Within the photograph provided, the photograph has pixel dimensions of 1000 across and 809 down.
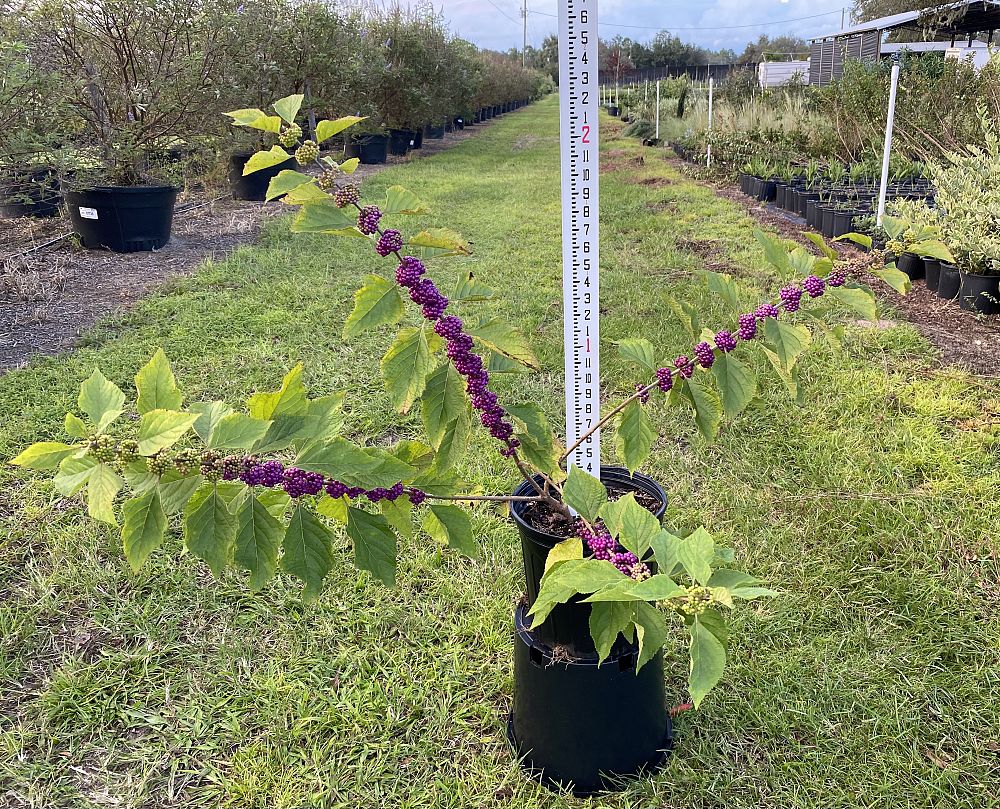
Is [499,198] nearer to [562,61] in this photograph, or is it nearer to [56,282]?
[56,282]

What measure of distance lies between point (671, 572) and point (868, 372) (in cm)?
319

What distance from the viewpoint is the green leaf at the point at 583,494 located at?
1.32 meters

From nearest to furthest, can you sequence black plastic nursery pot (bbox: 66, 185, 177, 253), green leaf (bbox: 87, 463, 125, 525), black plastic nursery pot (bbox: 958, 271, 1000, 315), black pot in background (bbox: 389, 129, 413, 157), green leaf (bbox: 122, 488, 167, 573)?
green leaf (bbox: 87, 463, 125, 525) → green leaf (bbox: 122, 488, 167, 573) → black plastic nursery pot (bbox: 958, 271, 1000, 315) → black plastic nursery pot (bbox: 66, 185, 177, 253) → black pot in background (bbox: 389, 129, 413, 157)

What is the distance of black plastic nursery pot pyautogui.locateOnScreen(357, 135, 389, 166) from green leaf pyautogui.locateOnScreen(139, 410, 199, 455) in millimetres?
14062

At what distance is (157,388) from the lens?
3.75 ft

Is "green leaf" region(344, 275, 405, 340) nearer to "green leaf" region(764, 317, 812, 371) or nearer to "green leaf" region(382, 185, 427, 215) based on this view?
"green leaf" region(382, 185, 427, 215)

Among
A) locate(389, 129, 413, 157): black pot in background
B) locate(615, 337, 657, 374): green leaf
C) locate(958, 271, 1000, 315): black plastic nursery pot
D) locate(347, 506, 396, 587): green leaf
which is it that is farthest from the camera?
locate(389, 129, 413, 157): black pot in background

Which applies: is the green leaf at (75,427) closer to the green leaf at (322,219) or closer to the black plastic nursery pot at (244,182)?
the green leaf at (322,219)

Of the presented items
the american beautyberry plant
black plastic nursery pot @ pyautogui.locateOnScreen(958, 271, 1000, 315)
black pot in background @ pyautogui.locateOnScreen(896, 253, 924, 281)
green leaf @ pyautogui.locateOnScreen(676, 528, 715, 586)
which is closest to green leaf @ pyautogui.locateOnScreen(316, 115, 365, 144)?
the american beautyberry plant

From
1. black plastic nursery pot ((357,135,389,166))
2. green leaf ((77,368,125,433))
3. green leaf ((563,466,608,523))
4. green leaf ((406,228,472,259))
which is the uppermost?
black plastic nursery pot ((357,135,389,166))

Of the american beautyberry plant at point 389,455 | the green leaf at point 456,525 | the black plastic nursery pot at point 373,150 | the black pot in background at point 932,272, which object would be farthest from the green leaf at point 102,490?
the black plastic nursery pot at point 373,150

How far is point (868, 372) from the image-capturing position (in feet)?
12.5

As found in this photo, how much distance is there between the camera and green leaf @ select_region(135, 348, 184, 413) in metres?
1.13

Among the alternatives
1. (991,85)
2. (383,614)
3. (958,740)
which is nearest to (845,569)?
(958,740)
